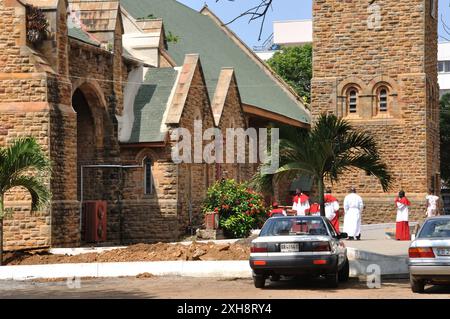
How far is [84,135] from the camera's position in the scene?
33438 mm

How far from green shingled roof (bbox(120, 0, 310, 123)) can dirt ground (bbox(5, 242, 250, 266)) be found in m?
16.7

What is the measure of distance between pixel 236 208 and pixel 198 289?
1622 centimetres

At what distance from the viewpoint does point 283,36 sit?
111 metres

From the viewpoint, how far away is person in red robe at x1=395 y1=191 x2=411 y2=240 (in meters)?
30.8

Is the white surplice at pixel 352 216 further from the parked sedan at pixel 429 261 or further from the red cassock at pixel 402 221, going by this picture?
the parked sedan at pixel 429 261

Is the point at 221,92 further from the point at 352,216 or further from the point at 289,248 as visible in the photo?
the point at 289,248

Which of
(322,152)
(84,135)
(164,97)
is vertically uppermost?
(164,97)

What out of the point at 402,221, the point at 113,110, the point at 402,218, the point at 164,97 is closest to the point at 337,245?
the point at 402,218

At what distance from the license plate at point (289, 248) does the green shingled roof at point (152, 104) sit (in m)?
16.2

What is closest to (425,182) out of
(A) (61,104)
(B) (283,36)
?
(A) (61,104)

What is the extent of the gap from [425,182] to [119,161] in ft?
54.2

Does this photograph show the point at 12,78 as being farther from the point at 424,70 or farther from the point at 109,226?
the point at 424,70

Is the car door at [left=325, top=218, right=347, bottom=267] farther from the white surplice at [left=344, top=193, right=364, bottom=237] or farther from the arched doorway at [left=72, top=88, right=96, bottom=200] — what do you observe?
the arched doorway at [left=72, top=88, right=96, bottom=200]

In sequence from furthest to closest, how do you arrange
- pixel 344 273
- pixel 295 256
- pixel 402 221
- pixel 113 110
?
1. pixel 113 110
2. pixel 402 221
3. pixel 344 273
4. pixel 295 256
